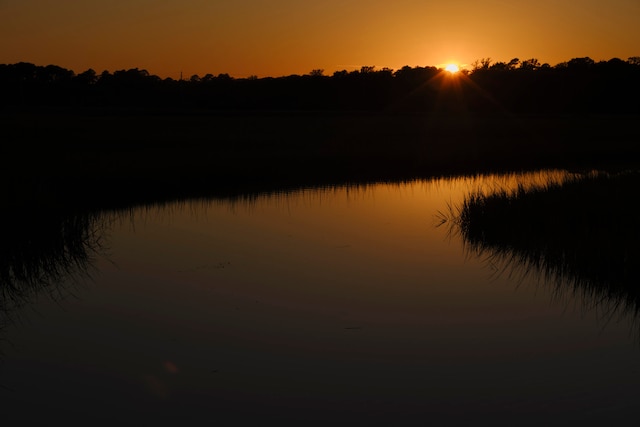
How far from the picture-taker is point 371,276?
32.0 ft

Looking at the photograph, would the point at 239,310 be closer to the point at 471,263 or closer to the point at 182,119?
the point at 471,263

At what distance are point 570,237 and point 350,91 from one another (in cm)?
6511

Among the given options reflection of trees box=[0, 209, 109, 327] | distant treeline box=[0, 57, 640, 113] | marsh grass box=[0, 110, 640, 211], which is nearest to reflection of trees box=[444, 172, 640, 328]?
reflection of trees box=[0, 209, 109, 327]

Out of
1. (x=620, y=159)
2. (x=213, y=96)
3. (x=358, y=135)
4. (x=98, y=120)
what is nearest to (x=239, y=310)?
(x=620, y=159)

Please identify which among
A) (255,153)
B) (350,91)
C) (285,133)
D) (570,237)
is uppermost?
(350,91)

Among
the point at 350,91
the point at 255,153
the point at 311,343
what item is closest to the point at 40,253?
the point at 311,343

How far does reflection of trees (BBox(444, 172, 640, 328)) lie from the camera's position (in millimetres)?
8352

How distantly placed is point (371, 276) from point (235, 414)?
179 inches

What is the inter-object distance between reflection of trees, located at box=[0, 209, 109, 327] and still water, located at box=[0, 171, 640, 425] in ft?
0.60

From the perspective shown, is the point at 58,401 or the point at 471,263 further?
the point at 471,263

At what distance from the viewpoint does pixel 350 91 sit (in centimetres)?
7425

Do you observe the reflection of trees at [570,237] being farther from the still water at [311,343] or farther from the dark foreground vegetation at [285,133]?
the dark foreground vegetation at [285,133]

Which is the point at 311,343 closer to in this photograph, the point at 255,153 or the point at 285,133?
the point at 255,153

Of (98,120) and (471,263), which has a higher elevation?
(98,120)
